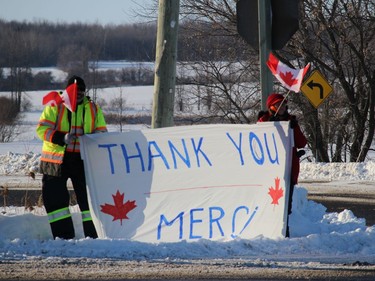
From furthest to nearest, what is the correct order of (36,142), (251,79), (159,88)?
(36,142)
(251,79)
(159,88)

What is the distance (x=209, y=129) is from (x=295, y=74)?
113cm

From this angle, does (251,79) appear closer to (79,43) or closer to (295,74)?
(295,74)

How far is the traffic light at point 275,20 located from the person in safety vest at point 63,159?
7.45ft

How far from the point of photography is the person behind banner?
966 centimetres

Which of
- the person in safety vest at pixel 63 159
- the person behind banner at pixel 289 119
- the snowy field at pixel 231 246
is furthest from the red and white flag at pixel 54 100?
the person behind banner at pixel 289 119

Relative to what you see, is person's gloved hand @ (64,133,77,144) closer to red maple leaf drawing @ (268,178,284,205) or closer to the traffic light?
red maple leaf drawing @ (268,178,284,205)

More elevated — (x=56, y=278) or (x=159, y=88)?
(x=159, y=88)

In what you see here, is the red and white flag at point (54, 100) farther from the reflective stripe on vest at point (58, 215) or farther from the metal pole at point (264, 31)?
the metal pole at point (264, 31)

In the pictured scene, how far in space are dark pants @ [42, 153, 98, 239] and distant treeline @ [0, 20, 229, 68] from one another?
63912 millimetres

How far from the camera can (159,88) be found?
423 inches

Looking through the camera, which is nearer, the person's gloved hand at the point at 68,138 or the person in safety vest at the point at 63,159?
the person's gloved hand at the point at 68,138

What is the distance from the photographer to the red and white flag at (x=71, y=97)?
9.26 metres

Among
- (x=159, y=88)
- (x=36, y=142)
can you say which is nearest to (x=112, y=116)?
(x=36, y=142)

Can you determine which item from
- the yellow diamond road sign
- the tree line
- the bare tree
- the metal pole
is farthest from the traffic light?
the bare tree
